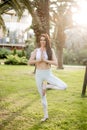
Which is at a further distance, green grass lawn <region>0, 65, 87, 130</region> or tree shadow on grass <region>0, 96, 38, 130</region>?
green grass lawn <region>0, 65, 87, 130</region>

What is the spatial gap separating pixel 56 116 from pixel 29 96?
11.8 ft

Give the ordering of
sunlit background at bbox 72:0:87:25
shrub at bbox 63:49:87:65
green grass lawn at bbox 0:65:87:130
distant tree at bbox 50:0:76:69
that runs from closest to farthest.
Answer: green grass lawn at bbox 0:65:87:130 → sunlit background at bbox 72:0:87:25 → distant tree at bbox 50:0:76:69 → shrub at bbox 63:49:87:65

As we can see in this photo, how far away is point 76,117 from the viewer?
895 centimetres

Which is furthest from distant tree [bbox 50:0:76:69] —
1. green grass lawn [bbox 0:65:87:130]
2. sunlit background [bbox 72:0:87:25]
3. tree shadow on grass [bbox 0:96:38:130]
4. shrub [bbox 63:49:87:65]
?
tree shadow on grass [bbox 0:96:38:130]

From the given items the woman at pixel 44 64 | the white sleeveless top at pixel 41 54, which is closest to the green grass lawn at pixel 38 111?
the woman at pixel 44 64

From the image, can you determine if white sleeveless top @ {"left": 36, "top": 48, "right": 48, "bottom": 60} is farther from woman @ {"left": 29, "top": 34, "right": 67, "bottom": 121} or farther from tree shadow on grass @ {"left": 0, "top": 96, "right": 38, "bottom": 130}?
tree shadow on grass @ {"left": 0, "top": 96, "right": 38, "bottom": 130}

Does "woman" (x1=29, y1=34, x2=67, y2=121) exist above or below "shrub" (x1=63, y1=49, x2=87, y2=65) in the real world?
above

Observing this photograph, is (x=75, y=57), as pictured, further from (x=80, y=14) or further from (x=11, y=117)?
(x=11, y=117)

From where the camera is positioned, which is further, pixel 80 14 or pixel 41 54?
pixel 80 14

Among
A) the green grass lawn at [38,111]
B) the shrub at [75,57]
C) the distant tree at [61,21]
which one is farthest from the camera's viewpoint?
the shrub at [75,57]

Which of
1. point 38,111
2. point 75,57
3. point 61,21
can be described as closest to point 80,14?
point 61,21

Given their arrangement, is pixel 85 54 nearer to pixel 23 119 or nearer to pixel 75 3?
pixel 75 3

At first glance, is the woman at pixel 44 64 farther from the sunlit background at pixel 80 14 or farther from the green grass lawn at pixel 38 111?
the sunlit background at pixel 80 14

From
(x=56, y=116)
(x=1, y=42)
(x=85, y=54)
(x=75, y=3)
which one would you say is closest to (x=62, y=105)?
(x=56, y=116)
